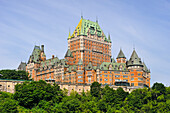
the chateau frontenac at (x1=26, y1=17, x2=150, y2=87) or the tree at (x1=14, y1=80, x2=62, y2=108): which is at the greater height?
the chateau frontenac at (x1=26, y1=17, x2=150, y2=87)

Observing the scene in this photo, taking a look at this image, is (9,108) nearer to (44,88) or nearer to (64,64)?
(44,88)

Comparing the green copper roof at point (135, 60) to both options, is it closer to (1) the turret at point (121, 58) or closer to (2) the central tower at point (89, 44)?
(1) the turret at point (121, 58)

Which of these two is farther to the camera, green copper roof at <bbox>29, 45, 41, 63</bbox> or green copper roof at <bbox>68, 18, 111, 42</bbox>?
green copper roof at <bbox>29, 45, 41, 63</bbox>

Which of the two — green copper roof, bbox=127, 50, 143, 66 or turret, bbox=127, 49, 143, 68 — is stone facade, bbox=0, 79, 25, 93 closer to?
turret, bbox=127, 49, 143, 68

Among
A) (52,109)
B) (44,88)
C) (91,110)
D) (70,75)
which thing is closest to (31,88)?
(44,88)

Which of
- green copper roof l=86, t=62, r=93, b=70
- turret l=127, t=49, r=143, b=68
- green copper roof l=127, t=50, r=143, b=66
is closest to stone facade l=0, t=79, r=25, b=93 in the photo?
green copper roof l=86, t=62, r=93, b=70

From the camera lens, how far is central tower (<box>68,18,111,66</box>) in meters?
177

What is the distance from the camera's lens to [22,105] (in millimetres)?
118562

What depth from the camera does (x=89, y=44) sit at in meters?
180

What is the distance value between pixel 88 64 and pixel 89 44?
17.7 meters

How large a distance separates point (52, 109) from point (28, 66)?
3422 inches

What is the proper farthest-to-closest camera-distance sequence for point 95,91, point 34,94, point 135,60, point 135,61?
1. point 135,60
2. point 135,61
3. point 95,91
4. point 34,94

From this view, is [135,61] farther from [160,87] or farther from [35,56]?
[35,56]

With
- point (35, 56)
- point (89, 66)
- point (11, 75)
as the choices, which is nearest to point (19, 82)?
point (11, 75)
